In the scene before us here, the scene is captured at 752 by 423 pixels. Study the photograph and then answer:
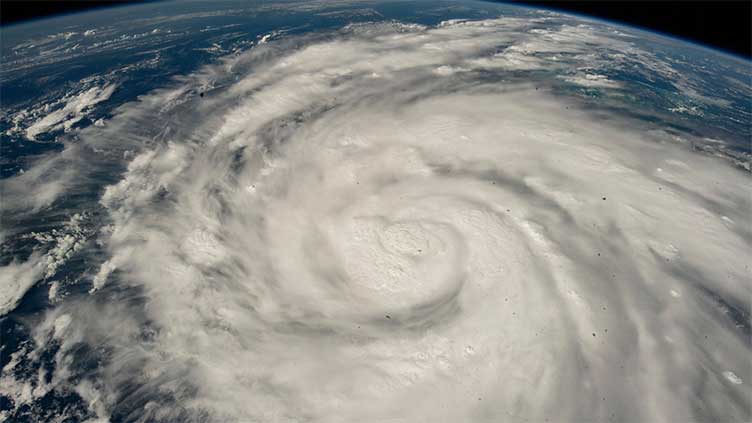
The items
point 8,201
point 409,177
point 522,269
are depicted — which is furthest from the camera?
point 409,177

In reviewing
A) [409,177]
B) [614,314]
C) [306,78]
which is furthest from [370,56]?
[614,314]

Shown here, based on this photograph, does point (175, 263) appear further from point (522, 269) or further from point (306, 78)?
point (306, 78)

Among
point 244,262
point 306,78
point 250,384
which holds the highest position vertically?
point 306,78

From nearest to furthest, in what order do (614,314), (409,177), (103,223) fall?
(614,314)
(103,223)
(409,177)

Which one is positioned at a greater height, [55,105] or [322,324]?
[55,105]

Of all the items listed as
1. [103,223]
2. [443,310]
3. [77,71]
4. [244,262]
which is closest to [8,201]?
[103,223]

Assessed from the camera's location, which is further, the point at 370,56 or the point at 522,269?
the point at 370,56
